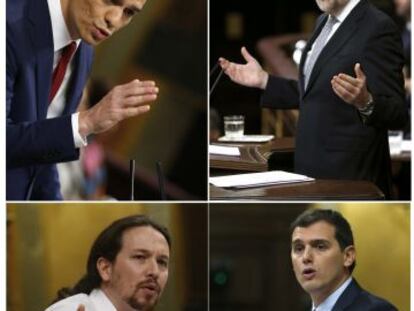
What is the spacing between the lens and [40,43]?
9.62 feet

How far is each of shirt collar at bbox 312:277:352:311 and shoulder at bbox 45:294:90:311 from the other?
0.76 m

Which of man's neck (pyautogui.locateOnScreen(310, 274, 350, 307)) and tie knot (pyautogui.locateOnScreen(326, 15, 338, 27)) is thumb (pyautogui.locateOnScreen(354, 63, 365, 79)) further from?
man's neck (pyautogui.locateOnScreen(310, 274, 350, 307))

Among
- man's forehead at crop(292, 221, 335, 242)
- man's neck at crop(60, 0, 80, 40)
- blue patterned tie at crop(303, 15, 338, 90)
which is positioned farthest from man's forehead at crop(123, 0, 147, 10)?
man's forehead at crop(292, 221, 335, 242)

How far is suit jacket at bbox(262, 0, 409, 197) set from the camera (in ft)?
9.46

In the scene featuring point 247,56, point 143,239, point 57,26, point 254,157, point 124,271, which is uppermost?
point 57,26

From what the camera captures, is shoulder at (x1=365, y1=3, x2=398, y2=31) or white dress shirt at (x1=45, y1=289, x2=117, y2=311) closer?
shoulder at (x1=365, y1=3, x2=398, y2=31)

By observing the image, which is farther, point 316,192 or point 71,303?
point 71,303

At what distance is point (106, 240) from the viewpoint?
3006 mm

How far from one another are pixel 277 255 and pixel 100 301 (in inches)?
24.1

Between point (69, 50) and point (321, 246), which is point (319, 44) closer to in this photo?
point (321, 246)

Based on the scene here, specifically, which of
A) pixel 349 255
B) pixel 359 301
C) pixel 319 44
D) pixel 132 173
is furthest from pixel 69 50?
pixel 359 301

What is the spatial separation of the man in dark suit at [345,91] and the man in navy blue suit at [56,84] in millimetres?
376

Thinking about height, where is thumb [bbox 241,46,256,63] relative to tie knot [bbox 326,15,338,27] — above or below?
below

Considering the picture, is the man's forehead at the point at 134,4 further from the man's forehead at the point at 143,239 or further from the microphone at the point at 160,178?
the man's forehead at the point at 143,239
